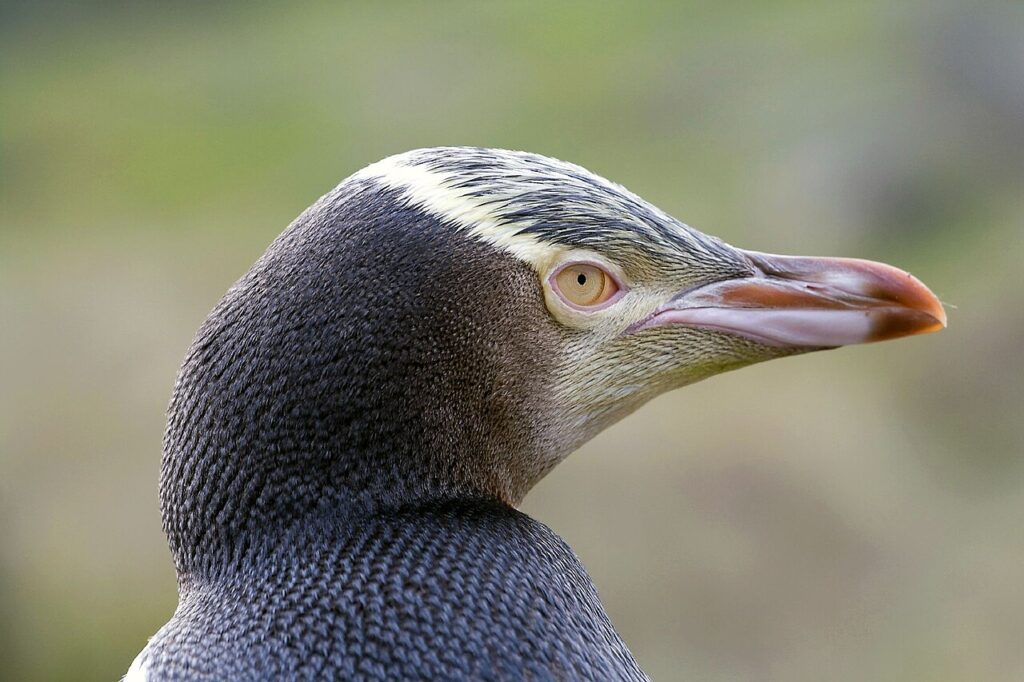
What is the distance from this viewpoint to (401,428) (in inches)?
38.3

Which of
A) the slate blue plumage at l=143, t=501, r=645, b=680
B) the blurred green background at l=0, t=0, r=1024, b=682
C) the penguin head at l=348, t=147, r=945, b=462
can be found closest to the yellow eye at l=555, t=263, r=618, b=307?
the penguin head at l=348, t=147, r=945, b=462

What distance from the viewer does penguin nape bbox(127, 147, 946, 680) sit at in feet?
3.05

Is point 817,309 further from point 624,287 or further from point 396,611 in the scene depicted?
point 396,611

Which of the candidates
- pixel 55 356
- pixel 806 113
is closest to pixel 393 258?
pixel 55 356

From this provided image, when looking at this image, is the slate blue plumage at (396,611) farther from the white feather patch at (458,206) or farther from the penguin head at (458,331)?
the white feather patch at (458,206)

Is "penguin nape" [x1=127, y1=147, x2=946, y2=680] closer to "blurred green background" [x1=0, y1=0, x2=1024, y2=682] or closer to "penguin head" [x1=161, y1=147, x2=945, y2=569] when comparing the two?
"penguin head" [x1=161, y1=147, x2=945, y2=569]

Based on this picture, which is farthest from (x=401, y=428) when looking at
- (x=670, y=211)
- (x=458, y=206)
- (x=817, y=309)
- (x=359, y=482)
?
(x=670, y=211)

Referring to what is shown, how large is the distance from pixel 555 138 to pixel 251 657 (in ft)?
14.3

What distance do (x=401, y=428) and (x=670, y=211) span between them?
3.64 meters

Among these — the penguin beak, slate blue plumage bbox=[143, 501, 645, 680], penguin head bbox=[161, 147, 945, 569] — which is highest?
the penguin beak

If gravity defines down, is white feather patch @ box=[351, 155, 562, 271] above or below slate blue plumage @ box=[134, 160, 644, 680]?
above

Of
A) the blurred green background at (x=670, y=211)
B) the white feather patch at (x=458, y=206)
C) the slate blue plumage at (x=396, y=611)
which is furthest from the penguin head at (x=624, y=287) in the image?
the blurred green background at (x=670, y=211)

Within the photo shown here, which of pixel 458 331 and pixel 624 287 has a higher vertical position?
pixel 624 287

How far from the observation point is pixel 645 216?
1.11 meters
